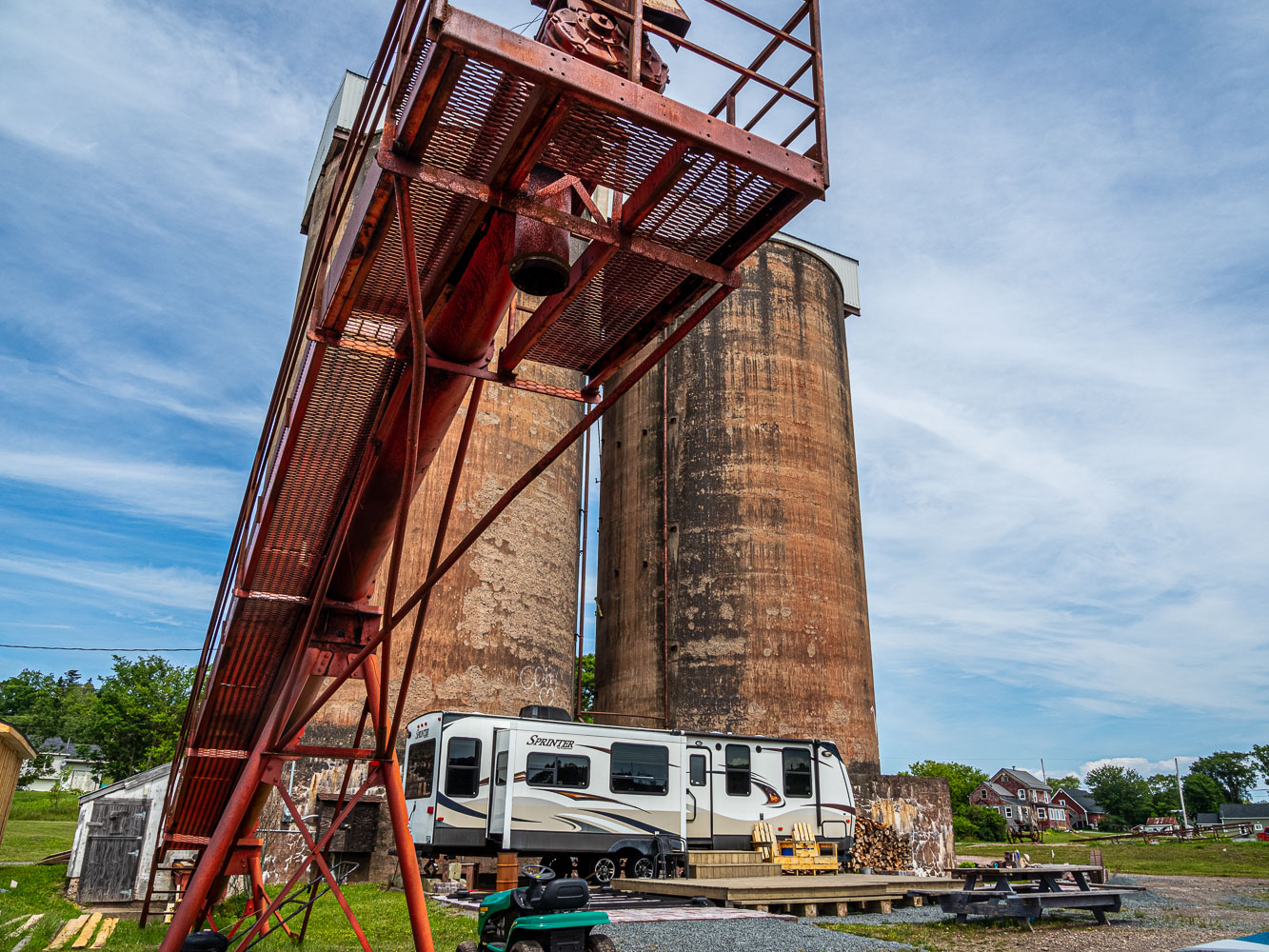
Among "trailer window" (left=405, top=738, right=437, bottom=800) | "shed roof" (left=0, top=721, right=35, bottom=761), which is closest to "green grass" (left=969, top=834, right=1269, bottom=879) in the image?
"trailer window" (left=405, top=738, right=437, bottom=800)

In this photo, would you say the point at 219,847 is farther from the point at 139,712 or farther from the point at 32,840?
the point at 139,712

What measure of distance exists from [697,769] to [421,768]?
5258mm

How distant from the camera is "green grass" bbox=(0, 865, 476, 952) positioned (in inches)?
396

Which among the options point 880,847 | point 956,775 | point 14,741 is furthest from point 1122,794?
point 14,741

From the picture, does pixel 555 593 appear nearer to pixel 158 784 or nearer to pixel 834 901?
pixel 158 784

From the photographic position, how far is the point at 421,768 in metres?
15.7

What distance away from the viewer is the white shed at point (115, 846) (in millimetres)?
16109

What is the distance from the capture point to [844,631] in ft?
87.8

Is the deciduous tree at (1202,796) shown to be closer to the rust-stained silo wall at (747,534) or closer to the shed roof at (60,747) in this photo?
the rust-stained silo wall at (747,534)

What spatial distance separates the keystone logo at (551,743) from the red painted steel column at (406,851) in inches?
318

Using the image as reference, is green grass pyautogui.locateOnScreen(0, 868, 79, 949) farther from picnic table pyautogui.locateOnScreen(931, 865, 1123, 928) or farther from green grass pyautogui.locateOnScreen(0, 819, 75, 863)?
picnic table pyautogui.locateOnScreen(931, 865, 1123, 928)

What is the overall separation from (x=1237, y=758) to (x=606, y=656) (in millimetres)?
132114

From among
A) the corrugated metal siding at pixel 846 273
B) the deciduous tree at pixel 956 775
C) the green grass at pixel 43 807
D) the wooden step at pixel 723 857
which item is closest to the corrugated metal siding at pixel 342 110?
the corrugated metal siding at pixel 846 273

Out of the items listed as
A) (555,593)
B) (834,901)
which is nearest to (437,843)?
(834,901)
